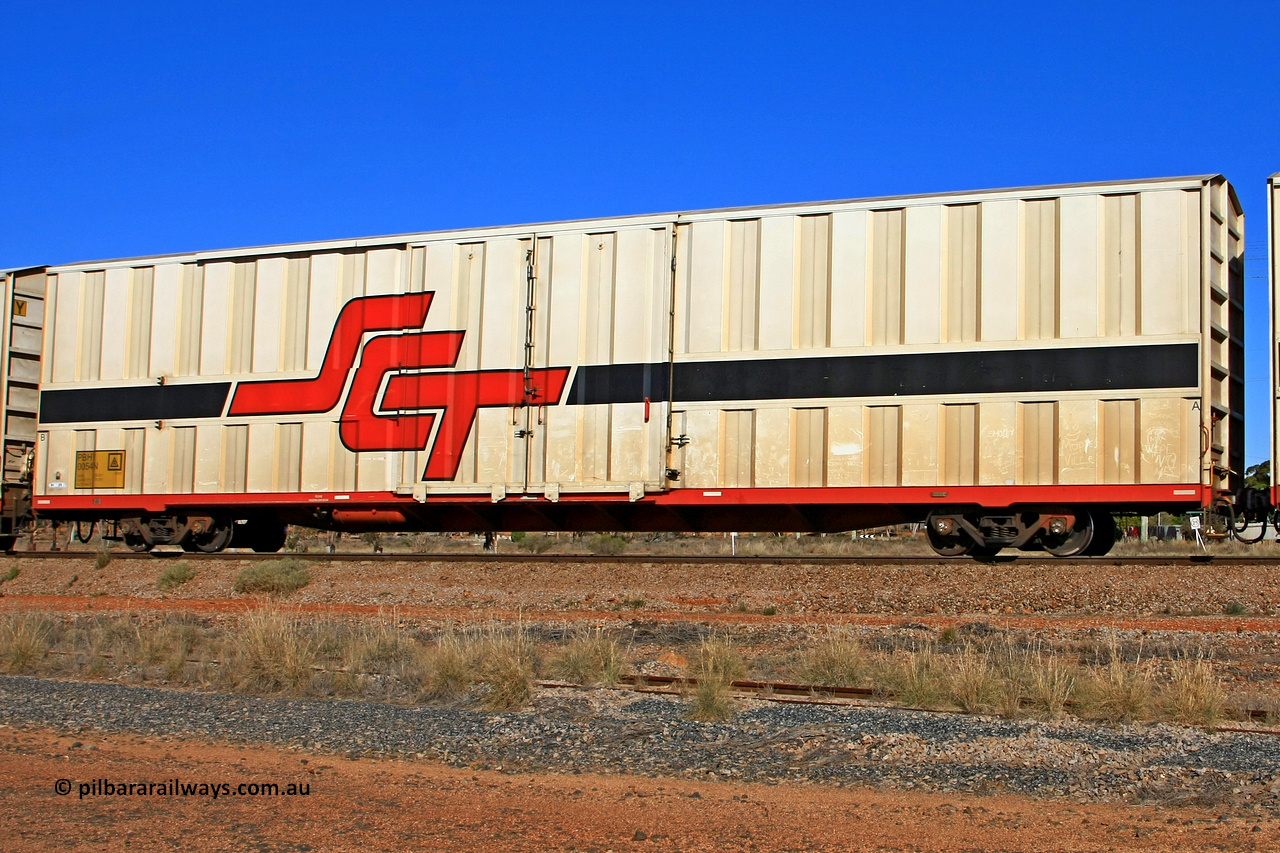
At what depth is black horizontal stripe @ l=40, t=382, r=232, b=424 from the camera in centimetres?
1549

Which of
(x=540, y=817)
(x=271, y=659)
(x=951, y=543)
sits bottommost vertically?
(x=540, y=817)

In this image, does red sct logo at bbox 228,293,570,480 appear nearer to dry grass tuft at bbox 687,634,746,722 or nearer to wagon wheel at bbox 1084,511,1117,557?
dry grass tuft at bbox 687,634,746,722

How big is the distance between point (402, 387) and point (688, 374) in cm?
391

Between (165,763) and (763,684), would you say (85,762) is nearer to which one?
(165,763)

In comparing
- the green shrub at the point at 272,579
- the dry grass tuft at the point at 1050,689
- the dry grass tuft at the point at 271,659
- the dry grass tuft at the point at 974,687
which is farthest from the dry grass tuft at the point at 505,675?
the green shrub at the point at 272,579

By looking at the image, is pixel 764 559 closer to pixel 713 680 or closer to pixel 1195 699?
pixel 713 680

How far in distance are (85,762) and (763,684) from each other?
457 cm

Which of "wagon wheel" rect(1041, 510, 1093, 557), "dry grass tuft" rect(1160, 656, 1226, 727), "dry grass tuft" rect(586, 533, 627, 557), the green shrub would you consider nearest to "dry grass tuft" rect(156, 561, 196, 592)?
the green shrub

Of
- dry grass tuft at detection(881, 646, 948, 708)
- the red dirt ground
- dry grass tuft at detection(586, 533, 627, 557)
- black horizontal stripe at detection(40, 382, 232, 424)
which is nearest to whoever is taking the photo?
the red dirt ground

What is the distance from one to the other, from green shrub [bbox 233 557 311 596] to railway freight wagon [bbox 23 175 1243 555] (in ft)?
3.57

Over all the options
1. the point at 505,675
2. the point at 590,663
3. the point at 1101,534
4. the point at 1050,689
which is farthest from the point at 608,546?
the point at 1050,689

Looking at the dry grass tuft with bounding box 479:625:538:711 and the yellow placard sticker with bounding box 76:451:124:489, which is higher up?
the yellow placard sticker with bounding box 76:451:124:489

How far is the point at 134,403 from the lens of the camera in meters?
15.9

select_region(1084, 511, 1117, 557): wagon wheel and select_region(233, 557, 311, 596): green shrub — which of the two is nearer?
select_region(1084, 511, 1117, 557): wagon wheel
